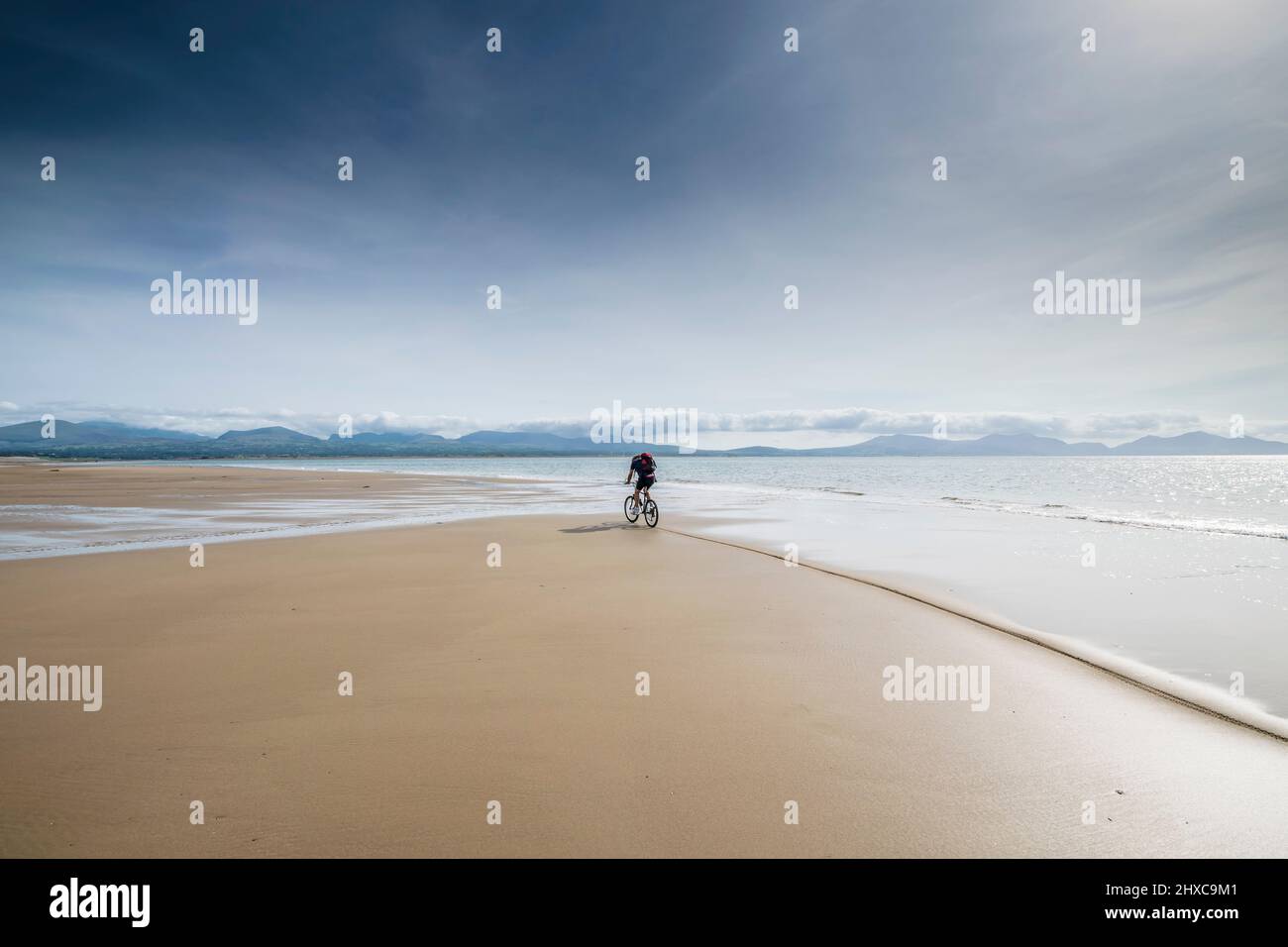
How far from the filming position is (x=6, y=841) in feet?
11.2

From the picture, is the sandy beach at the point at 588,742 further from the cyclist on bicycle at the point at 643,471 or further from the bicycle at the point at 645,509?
the bicycle at the point at 645,509

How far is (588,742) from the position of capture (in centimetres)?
461

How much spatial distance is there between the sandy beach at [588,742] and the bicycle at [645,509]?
11042mm

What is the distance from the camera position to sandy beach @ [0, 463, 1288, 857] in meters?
3.47

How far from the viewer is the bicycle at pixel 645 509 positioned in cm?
2012

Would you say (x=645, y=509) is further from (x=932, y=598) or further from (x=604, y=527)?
(x=932, y=598)

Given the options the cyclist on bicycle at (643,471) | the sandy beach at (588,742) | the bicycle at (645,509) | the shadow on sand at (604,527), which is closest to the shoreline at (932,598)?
the sandy beach at (588,742)

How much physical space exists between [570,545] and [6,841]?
12077 mm

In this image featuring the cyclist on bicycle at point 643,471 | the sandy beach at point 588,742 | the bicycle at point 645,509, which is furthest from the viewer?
the bicycle at point 645,509

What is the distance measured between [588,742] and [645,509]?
15.7 m

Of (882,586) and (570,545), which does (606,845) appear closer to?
(882,586)

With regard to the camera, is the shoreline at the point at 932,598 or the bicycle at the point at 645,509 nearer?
the shoreline at the point at 932,598
